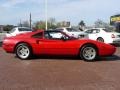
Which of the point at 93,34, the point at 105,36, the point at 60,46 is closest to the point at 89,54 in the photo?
the point at 60,46

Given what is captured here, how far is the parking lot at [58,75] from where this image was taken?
310 inches

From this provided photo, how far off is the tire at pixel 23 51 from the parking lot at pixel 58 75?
37 cm

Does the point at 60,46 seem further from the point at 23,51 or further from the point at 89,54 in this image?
the point at 23,51

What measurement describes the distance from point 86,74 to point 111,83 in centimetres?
148

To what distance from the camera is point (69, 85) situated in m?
7.98

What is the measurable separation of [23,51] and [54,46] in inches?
50.2

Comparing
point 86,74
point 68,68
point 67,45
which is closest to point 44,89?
point 86,74

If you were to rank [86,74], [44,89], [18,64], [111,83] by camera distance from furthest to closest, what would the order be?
[18,64]
[86,74]
[111,83]
[44,89]

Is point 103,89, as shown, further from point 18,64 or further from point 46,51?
point 46,51

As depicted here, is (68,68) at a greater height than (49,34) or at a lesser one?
lesser

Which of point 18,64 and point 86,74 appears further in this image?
point 18,64

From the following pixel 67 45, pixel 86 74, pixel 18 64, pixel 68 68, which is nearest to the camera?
pixel 86 74

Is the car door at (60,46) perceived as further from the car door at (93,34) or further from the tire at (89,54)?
the car door at (93,34)

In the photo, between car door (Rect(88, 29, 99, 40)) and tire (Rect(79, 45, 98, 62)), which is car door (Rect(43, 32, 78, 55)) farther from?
car door (Rect(88, 29, 99, 40))
